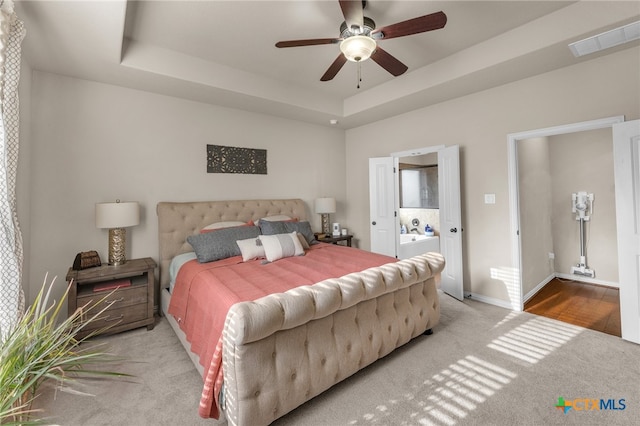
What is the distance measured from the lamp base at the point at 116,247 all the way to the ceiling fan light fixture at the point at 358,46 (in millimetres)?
2775

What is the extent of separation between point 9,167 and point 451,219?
4.16m

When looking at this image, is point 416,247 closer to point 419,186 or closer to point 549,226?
point 419,186

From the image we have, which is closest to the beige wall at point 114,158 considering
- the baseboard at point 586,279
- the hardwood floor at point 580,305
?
the hardwood floor at point 580,305

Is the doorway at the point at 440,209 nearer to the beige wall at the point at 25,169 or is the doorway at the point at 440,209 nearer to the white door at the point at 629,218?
the white door at the point at 629,218

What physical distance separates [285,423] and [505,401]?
4.59 feet

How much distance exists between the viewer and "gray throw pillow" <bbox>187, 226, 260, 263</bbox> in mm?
2855

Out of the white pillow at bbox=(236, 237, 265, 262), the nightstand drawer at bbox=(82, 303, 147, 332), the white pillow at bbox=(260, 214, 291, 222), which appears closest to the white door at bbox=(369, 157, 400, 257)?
the white pillow at bbox=(260, 214, 291, 222)

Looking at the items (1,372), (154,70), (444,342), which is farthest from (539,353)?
(154,70)

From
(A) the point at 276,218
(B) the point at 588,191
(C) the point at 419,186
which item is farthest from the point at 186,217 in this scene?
(B) the point at 588,191

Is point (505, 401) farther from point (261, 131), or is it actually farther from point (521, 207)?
point (261, 131)

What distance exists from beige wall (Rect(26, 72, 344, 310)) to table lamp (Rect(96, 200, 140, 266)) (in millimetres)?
245

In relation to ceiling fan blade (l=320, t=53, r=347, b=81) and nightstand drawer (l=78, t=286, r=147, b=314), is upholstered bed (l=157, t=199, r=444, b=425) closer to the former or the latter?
nightstand drawer (l=78, t=286, r=147, b=314)

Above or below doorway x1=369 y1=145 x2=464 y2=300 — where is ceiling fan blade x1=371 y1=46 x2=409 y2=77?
above

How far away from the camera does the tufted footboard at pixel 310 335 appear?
148 cm
